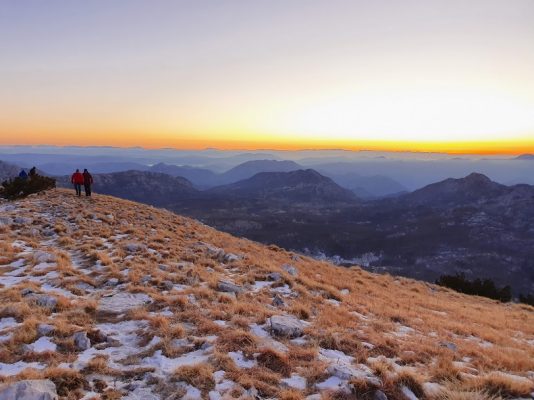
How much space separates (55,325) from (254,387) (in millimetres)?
5629

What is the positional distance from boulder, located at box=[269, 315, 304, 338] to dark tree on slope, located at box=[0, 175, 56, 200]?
107 feet

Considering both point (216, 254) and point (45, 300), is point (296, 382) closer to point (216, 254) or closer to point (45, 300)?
point (45, 300)

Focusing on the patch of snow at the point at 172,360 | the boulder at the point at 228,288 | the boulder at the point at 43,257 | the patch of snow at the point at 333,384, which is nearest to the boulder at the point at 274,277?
the boulder at the point at 228,288

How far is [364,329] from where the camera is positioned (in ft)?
39.1

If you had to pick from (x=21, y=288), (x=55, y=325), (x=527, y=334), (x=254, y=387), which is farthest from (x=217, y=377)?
(x=527, y=334)

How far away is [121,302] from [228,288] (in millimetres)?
3919

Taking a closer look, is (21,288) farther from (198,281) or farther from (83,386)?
(83,386)

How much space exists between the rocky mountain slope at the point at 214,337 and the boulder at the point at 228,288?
7 cm

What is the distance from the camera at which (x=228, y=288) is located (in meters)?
14.5

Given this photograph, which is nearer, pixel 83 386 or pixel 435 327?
pixel 83 386

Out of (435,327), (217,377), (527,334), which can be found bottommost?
(527,334)

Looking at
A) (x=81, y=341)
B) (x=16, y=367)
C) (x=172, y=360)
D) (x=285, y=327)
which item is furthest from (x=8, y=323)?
(x=285, y=327)

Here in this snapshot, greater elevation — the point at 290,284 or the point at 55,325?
the point at 55,325

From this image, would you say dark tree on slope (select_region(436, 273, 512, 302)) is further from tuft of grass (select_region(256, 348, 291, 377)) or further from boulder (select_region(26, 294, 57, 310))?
boulder (select_region(26, 294, 57, 310))
